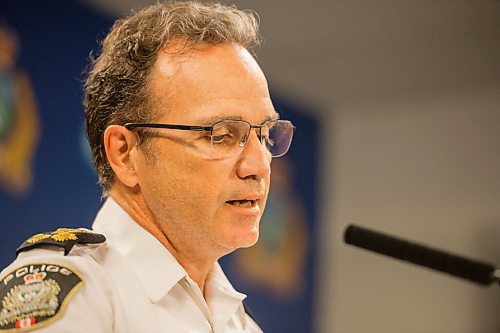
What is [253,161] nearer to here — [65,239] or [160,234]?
[160,234]

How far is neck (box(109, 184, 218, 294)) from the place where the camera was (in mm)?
1553

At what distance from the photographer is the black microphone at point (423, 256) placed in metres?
1.06

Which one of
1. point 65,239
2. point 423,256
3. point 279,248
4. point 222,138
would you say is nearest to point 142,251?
point 65,239

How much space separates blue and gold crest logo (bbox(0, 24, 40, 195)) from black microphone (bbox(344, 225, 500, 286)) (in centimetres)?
222

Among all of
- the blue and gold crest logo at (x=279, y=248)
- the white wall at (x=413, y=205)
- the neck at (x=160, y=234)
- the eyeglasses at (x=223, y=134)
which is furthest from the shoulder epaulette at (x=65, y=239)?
the white wall at (x=413, y=205)

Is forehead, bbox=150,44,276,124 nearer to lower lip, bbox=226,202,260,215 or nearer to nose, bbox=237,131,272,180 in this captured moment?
nose, bbox=237,131,272,180

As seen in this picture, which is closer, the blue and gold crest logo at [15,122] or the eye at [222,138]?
the eye at [222,138]

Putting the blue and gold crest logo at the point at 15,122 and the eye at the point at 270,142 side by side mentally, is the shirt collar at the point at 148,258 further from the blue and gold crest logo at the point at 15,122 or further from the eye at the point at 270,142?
the blue and gold crest logo at the point at 15,122

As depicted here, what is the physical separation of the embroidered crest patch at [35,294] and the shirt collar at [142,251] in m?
0.17

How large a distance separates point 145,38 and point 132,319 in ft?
1.85

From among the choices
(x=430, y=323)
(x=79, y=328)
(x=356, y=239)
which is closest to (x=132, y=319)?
(x=79, y=328)

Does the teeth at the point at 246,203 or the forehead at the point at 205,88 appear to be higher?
the forehead at the point at 205,88

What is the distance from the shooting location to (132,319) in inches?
53.6

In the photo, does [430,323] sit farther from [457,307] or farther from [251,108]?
[251,108]
